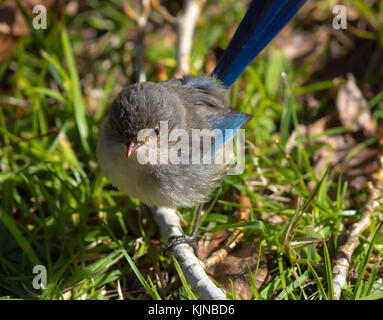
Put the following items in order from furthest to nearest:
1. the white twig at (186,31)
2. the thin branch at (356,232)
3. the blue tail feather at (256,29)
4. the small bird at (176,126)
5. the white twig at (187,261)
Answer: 1. the white twig at (186,31)
2. the blue tail feather at (256,29)
3. the small bird at (176,126)
4. the thin branch at (356,232)
5. the white twig at (187,261)

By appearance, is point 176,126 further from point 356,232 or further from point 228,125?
point 356,232

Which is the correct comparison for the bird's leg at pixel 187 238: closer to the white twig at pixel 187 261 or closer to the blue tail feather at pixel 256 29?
the white twig at pixel 187 261

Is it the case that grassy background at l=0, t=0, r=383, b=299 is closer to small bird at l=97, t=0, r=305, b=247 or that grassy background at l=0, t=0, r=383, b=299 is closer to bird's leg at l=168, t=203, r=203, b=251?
bird's leg at l=168, t=203, r=203, b=251

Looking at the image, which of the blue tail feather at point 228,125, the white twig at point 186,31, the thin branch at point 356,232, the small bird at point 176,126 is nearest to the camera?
the thin branch at point 356,232

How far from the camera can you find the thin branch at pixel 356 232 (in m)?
2.95

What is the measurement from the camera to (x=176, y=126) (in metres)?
3.30

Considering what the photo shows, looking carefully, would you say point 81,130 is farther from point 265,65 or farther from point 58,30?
point 265,65

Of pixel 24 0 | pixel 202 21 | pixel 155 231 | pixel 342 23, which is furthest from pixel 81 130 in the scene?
pixel 342 23

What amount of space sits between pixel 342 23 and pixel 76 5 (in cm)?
319

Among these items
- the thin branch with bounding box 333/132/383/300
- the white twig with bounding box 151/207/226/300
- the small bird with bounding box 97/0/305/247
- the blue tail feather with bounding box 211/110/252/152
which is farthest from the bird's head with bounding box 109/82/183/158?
the thin branch with bounding box 333/132/383/300

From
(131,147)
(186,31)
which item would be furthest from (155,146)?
(186,31)

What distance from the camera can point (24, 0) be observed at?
4883mm

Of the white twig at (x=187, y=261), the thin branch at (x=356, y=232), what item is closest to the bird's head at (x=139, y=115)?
the white twig at (x=187, y=261)

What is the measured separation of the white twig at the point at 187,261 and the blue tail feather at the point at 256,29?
1266 millimetres
